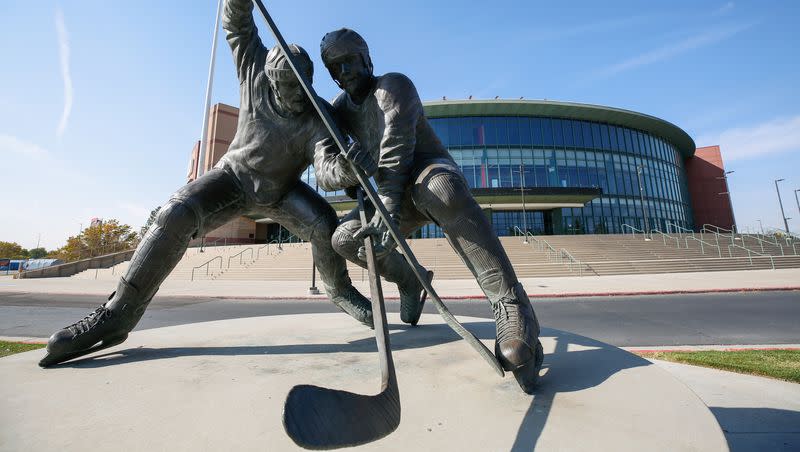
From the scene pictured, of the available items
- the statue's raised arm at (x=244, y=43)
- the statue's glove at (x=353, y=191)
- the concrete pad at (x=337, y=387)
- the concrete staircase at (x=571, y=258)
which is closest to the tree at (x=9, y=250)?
the concrete staircase at (x=571, y=258)

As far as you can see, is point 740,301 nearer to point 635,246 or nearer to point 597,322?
point 597,322

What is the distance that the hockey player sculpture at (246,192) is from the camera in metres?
2.27

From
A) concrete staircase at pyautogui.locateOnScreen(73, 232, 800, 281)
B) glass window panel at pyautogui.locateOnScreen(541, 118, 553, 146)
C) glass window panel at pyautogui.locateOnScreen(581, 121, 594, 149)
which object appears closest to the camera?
concrete staircase at pyautogui.locateOnScreen(73, 232, 800, 281)

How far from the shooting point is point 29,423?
4.31 ft

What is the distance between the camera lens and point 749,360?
3.37 meters

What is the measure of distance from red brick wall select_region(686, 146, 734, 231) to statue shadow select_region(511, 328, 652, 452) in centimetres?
5541

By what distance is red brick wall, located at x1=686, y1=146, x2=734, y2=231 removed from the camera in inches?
1742

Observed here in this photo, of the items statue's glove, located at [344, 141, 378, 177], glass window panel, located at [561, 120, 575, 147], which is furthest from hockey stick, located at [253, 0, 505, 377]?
glass window panel, located at [561, 120, 575, 147]

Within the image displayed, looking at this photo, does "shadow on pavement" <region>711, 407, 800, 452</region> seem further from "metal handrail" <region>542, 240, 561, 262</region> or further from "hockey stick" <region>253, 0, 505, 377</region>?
"metal handrail" <region>542, 240, 561, 262</region>

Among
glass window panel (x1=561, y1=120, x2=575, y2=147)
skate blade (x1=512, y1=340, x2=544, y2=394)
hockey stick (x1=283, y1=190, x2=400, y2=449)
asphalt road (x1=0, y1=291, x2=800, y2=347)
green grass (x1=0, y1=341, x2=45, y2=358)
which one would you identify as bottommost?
asphalt road (x1=0, y1=291, x2=800, y2=347)

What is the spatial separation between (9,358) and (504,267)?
10.5 feet

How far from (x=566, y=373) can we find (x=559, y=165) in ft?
118

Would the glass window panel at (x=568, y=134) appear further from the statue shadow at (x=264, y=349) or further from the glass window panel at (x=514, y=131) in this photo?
the statue shadow at (x=264, y=349)

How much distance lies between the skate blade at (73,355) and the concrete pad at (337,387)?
7 centimetres
